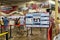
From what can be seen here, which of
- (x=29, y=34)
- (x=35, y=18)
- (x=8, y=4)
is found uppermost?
(x=8, y=4)

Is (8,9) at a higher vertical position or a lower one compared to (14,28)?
higher

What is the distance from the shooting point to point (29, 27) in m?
9.24

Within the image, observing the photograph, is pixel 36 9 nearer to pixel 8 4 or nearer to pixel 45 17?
pixel 45 17

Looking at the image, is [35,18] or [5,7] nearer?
[35,18]

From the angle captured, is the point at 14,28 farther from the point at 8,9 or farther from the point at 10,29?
the point at 8,9

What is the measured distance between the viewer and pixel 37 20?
900 centimetres

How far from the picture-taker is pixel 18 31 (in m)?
9.62

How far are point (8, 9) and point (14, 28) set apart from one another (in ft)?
3.55

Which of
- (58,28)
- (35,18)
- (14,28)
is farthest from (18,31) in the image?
(58,28)

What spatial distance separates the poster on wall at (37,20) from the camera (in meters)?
8.87

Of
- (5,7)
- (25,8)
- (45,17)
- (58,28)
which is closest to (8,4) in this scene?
(5,7)

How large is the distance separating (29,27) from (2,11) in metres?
1.72

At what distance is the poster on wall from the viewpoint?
8867 millimetres

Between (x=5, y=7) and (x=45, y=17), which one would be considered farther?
(x=5, y=7)
